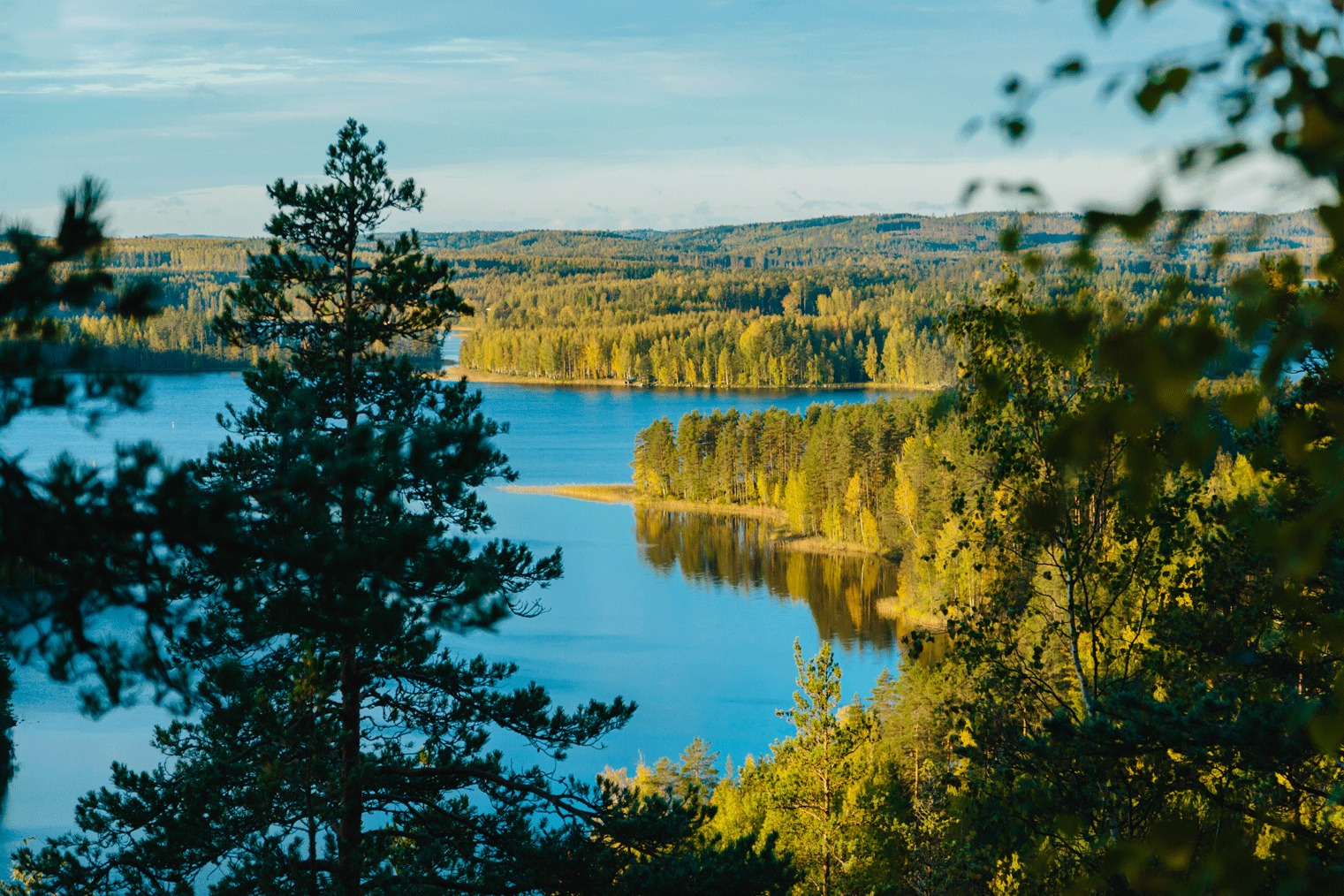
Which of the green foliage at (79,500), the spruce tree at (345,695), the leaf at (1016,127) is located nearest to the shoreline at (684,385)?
the spruce tree at (345,695)

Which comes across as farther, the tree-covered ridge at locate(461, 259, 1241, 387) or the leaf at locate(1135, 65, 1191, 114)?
the tree-covered ridge at locate(461, 259, 1241, 387)

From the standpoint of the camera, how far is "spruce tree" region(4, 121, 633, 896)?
6629 mm

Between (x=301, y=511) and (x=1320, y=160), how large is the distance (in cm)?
307

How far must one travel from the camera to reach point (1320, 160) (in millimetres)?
1352

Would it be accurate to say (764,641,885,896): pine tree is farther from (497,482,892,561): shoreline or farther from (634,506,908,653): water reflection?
(497,482,892,561): shoreline

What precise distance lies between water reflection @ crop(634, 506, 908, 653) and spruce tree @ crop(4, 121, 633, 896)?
2823 centimetres

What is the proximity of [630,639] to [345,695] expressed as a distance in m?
28.4

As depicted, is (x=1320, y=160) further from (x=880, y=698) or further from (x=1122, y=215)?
(x=880, y=698)

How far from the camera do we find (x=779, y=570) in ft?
151

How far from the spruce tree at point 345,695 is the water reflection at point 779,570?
2823 cm

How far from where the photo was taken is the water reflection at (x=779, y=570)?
37.9 meters

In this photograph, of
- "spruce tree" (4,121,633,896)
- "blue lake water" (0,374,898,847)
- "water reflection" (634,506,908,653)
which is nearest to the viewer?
"spruce tree" (4,121,633,896)

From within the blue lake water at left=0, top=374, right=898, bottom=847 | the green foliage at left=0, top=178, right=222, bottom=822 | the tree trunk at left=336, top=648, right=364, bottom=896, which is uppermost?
the green foliage at left=0, top=178, right=222, bottom=822

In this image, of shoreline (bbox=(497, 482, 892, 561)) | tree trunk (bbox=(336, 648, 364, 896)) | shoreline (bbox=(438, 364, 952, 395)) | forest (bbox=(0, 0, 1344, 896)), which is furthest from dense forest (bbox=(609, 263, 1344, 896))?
shoreline (bbox=(438, 364, 952, 395))
